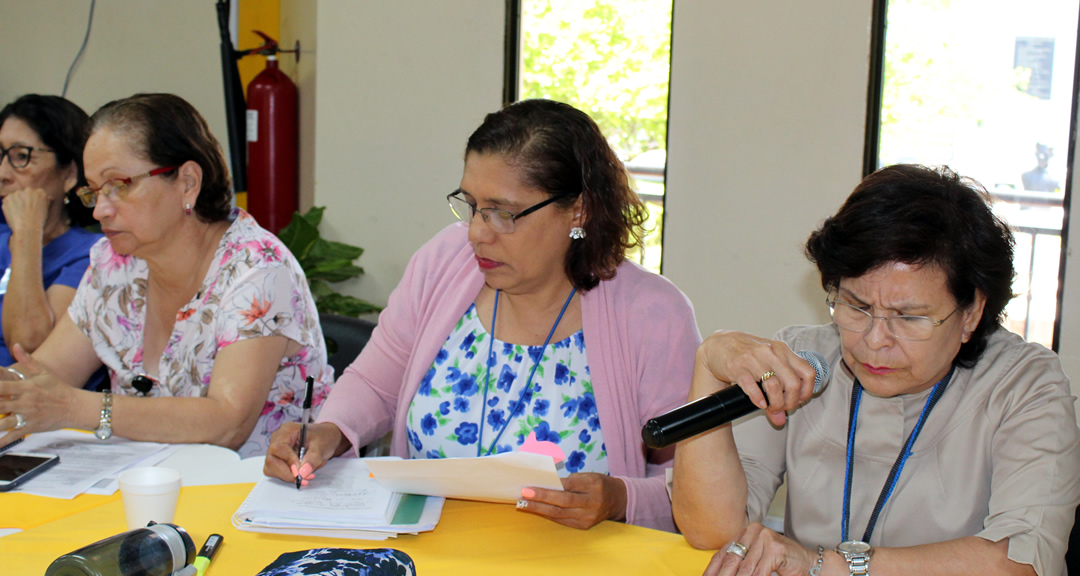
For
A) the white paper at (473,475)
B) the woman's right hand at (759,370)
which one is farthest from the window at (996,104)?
the white paper at (473,475)

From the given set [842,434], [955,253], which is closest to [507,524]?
[842,434]

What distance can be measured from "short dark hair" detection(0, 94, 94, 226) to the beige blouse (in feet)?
8.08

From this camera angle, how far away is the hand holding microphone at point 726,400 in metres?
1.29

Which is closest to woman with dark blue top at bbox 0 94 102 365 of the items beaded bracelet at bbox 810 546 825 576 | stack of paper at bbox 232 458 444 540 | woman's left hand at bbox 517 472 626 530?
stack of paper at bbox 232 458 444 540

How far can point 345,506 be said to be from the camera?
145 centimetres

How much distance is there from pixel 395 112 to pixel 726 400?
112 inches

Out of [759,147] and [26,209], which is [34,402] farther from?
[759,147]

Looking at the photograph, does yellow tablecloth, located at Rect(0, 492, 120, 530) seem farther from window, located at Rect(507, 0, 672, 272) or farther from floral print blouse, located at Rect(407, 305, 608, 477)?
window, located at Rect(507, 0, 672, 272)

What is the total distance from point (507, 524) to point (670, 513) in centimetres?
40

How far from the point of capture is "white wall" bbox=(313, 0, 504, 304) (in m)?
3.72

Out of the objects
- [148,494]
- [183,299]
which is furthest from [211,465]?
[183,299]

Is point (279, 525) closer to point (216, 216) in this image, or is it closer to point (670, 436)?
point (670, 436)

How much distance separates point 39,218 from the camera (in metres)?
2.83

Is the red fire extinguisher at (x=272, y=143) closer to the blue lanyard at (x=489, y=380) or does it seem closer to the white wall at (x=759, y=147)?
the white wall at (x=759, y=147)
